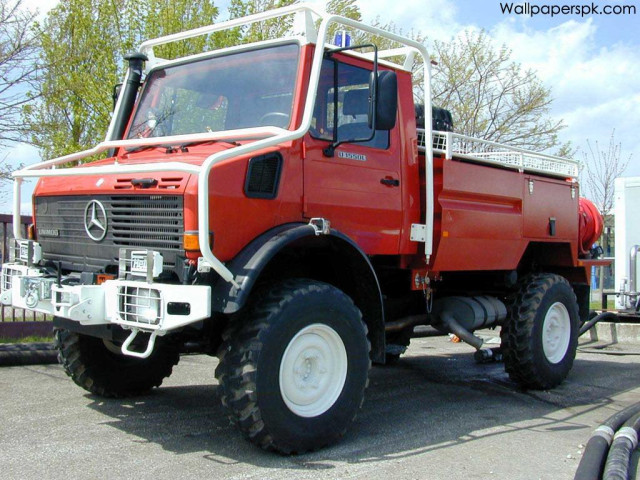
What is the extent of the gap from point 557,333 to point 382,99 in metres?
3.79

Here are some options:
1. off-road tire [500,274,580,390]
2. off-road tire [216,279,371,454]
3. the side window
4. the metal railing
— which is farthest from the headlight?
off-road tire [500,274,580,390]

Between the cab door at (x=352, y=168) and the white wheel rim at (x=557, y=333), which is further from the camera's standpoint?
the white wheel rim at (x=557, y=333)

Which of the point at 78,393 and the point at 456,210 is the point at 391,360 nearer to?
the point at 456,210

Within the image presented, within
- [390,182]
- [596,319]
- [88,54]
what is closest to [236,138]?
[390,182]

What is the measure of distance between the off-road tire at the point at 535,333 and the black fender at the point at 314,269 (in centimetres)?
214

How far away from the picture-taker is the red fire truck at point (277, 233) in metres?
4.70

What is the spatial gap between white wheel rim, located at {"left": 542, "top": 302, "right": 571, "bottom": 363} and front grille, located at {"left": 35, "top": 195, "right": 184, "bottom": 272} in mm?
4391

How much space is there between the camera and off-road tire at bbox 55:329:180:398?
6152 mm

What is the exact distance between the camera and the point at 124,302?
15.3ft

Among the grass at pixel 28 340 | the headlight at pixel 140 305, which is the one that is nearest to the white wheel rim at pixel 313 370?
→ the headlight at pixel 140 305

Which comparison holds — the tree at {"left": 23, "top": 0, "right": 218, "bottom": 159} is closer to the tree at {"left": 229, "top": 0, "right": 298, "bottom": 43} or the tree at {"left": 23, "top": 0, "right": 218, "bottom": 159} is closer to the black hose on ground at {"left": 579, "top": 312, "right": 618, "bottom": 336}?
the tree at {"left": 229, "top": 0, "right": 298, "bottom": 43}

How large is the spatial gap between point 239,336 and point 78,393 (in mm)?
2605

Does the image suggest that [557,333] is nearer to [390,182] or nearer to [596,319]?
[390,182]

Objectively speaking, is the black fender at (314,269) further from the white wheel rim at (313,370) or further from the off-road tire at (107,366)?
the off-road tire at (107,366)
